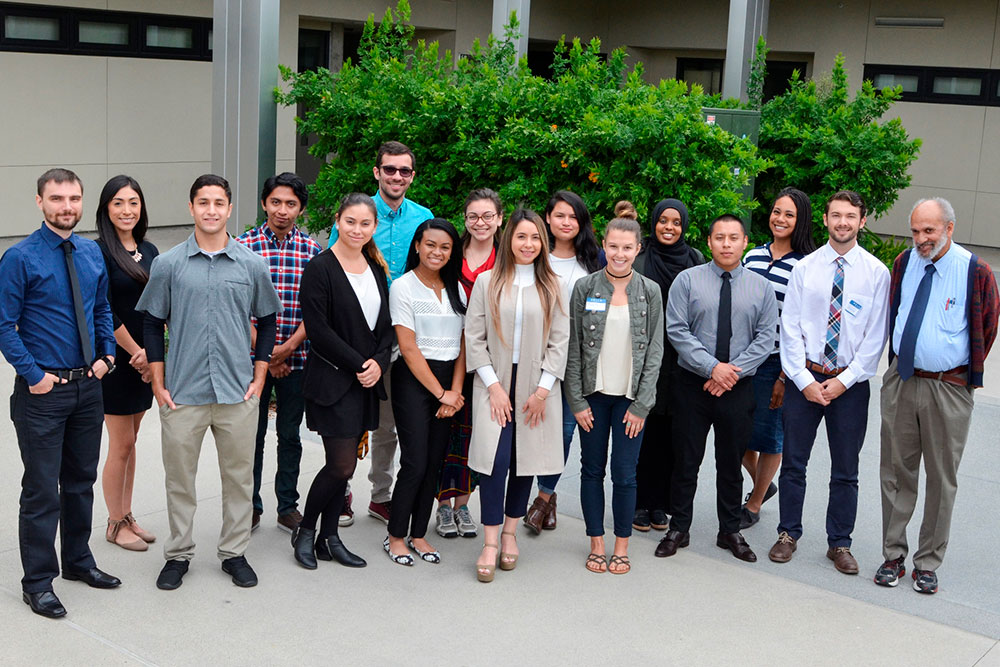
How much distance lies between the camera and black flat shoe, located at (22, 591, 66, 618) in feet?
14.2

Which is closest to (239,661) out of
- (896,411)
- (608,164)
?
(896,411)

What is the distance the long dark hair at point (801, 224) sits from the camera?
5.49 m

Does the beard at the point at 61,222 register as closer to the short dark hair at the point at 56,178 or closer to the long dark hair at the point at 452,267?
the short dark hair at the point at 56,178

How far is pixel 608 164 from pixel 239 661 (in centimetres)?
465

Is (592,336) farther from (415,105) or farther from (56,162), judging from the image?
(56,162)

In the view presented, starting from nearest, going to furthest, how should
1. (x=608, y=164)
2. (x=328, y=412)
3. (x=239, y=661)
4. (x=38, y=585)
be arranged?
(x=239, y=661) < (x=38, y=585) < (x=328, y=412) < (x=608, y=164)

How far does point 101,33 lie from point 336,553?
32.9 feet

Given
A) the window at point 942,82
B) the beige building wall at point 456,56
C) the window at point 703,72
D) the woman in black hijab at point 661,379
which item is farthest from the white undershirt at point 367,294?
the window at point 703,72

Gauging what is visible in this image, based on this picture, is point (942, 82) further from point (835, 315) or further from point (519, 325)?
point (519, 325)

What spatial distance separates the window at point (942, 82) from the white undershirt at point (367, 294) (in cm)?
1330

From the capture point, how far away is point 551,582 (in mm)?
5023

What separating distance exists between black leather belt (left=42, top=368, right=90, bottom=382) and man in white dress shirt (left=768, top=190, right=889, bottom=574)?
314 cm

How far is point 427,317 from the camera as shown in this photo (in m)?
4.98

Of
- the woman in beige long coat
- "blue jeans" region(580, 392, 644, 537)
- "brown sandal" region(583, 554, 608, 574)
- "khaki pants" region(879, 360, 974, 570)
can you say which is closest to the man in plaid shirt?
the woman in beige long coat
